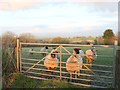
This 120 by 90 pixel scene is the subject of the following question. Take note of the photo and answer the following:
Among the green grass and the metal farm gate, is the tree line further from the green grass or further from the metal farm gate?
the green grass

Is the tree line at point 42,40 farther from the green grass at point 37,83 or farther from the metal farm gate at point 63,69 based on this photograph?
the green grass at point 37,83

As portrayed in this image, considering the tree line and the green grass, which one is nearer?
A: the green grass

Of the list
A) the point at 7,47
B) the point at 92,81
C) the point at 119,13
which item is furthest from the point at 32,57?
the point at 119,13

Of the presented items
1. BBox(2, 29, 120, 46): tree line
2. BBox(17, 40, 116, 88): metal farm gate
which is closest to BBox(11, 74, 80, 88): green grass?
BBox(17, 40, 116, 88): metal farm gate

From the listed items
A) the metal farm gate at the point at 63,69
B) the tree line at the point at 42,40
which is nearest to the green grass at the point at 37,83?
the metal farm gate at the point at 63,69

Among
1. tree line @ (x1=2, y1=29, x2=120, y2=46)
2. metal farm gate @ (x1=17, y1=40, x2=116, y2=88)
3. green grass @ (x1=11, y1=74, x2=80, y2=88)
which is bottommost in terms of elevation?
green grass @ (x1=11, y1=74, x2=80, y2=88)

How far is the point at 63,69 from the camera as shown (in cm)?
617

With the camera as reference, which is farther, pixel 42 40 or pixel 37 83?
pixel 42 40

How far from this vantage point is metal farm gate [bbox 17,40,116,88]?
5.23m

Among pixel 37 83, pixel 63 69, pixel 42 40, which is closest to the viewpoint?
pixel 37 83

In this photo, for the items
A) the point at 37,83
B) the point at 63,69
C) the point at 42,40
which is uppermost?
the point at 42,40

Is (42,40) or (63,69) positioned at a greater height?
(42,40)

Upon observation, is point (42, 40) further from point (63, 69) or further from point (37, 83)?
point (37, 83)

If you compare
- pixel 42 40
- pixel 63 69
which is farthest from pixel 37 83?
pixel 42 40
